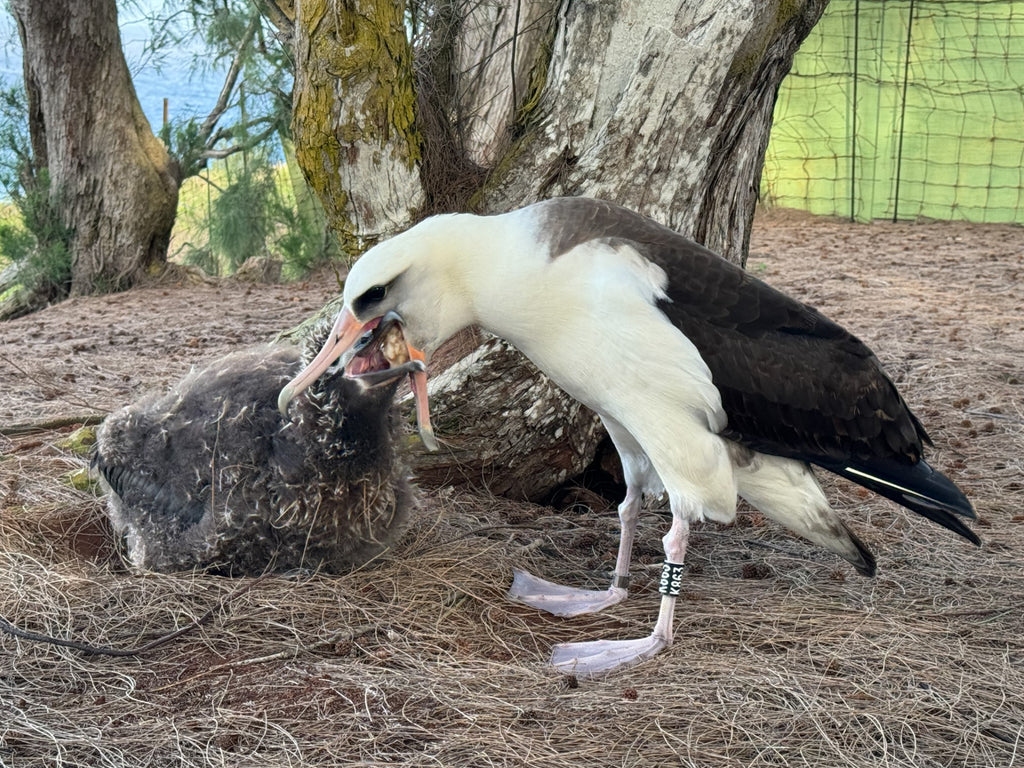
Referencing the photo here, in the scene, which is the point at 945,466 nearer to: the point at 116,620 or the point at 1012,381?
the point at 1012,381

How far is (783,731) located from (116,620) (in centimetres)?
204

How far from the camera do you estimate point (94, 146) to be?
10.1m

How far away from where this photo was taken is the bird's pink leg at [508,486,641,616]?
12.1 ft

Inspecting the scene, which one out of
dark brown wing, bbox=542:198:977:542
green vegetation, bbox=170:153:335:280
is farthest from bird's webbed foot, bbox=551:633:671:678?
green vegetation, bbox=170:153:335:280

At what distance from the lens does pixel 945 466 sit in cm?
507

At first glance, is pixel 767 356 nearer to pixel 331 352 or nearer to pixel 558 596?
pixel 558 596

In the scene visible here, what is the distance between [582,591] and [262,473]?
47.1 inches

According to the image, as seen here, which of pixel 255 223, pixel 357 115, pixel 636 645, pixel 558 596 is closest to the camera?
pixel 636 645

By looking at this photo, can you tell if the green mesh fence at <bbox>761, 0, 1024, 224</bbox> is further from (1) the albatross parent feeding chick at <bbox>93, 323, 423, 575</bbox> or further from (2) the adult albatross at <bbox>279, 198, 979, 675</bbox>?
(1) the albatross parent feeding chick at <bbox>93, 323, 423, 575</bbox>

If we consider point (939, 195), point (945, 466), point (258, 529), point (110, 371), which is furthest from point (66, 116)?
point (939, 195)

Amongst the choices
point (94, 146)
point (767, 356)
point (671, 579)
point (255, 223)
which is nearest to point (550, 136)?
point (767, 356)

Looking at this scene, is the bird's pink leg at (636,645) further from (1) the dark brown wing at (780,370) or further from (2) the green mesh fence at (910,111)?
(2) the green mesh fence at (910,111)

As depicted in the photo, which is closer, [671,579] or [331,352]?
[331,352]

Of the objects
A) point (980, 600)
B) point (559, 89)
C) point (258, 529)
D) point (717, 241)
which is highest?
point (559, 89)
